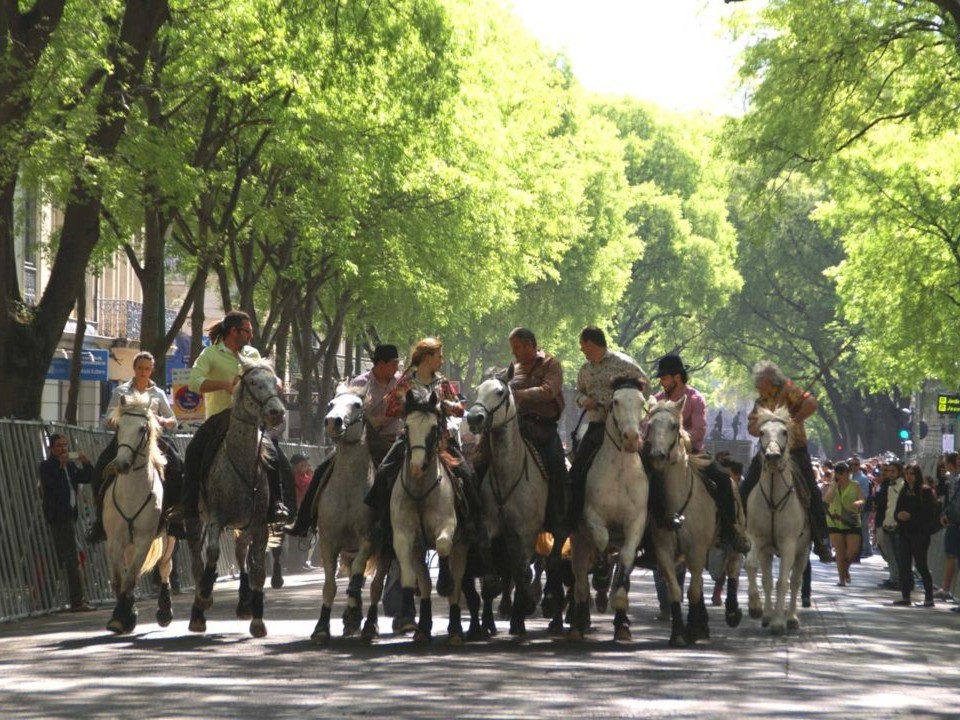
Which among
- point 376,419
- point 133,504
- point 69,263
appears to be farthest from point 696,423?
point 69,263

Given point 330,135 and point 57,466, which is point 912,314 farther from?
point 57,466

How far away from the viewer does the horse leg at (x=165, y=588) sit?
1803 cm

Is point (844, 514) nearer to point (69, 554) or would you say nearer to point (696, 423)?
point (69, 554)

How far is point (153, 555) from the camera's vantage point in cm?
1820

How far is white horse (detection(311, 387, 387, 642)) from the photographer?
16.5 m

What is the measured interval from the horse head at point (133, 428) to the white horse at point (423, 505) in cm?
249

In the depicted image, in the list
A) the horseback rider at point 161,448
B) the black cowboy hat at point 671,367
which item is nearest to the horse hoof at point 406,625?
the horseback rider at point 161,448

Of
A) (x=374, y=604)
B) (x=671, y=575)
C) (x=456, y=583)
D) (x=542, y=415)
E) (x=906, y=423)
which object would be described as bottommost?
(x=374, y=604)

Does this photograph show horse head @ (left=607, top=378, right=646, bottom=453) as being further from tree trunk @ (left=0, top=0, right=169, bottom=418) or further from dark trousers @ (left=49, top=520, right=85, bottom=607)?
tree trunk @ (left=0, top=0, right=169, bottom=418)

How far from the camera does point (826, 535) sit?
2050 cm

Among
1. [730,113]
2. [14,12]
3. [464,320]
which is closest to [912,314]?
[730,113]

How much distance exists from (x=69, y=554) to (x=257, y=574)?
667 cm

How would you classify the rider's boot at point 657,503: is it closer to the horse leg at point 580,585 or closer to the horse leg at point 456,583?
the horse leg at point 580,585

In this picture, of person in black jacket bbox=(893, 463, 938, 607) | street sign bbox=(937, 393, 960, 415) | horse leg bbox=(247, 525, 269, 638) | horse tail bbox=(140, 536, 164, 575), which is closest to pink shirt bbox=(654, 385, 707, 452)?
horse leg bbox=(247, 525, 269, 638)
